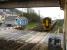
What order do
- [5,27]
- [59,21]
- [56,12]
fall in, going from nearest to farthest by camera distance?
1. [56,12]
2. [59,21]
3. [5,27]

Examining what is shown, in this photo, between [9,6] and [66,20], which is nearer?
[66,20]

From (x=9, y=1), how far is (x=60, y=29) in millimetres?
22333

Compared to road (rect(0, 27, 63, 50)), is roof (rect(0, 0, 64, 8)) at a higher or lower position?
higher

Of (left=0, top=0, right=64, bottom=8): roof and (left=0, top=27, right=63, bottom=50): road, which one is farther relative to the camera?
(left=0, top=27, right=63, bottom=50): road

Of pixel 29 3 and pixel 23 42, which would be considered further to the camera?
pixel 23 42

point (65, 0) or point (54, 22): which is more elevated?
point (65, 0)

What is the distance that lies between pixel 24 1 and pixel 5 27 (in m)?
31.2

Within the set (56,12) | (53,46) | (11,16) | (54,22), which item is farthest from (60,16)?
(53,46)

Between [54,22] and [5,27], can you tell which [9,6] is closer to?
[54,22]

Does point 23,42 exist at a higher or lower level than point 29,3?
lower

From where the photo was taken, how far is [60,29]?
45.2 m

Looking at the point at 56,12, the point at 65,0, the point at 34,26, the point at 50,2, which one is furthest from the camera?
the point at 34,26

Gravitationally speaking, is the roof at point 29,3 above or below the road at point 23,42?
above

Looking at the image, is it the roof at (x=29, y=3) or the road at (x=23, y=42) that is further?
the road at (x=23, y=42)
